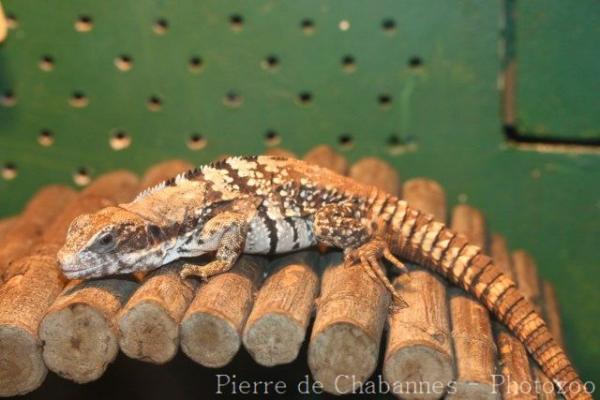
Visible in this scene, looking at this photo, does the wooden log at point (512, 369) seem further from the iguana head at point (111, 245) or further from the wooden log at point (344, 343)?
the iguana head at point (111, 245)

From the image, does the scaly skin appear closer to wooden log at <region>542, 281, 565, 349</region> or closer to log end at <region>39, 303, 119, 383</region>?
log end at <region>39, 303, 119, 383</region>

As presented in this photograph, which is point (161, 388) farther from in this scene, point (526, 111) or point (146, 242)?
point (526, 111)

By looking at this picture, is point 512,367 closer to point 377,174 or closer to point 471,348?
point 471,348

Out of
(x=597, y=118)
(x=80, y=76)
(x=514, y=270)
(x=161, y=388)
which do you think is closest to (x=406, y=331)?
(x=514, y=270)

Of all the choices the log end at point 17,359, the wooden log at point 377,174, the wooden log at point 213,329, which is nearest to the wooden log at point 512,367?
the wooden log at point 213,329

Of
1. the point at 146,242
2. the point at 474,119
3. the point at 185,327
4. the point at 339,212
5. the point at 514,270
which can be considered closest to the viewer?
the point at 185,327

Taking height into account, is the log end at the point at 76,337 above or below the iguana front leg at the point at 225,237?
below
